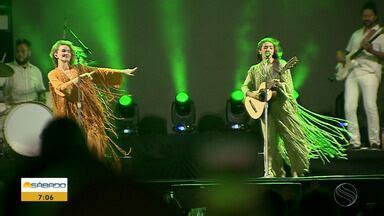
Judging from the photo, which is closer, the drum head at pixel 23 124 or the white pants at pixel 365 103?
the drum head at pixel 23 124

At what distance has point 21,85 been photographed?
9.65 m

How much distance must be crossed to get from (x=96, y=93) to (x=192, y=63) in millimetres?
2581

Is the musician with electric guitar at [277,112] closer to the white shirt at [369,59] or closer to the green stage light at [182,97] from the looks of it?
the white shirt at [369,59]

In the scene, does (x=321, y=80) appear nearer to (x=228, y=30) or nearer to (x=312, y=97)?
(x=312, y=97)

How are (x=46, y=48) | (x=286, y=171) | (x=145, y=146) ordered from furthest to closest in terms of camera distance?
(x=46, y=48)
(x=145, y=146)
(x=286, y=171)

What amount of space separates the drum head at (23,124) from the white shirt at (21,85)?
2.74ft

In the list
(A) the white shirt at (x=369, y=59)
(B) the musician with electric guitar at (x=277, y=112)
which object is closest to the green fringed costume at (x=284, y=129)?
(B) the musician with electric guitar at (x=277, y=112)

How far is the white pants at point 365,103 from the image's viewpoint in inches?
362

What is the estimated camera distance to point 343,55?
379 inches

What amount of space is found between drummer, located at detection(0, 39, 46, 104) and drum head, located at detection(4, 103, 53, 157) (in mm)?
812

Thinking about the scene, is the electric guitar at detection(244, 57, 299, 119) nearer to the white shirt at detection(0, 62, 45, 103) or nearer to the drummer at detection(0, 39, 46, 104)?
the drummer at detection(0, 39, 46, 104)

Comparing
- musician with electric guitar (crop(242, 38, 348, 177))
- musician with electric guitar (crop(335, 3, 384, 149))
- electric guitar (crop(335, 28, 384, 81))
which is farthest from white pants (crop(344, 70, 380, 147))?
musician with electric guitar (crop(242, 38, 348, 177))

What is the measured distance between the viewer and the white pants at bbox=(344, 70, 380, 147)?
9188 mm

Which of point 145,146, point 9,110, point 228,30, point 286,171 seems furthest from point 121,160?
point 228,30
